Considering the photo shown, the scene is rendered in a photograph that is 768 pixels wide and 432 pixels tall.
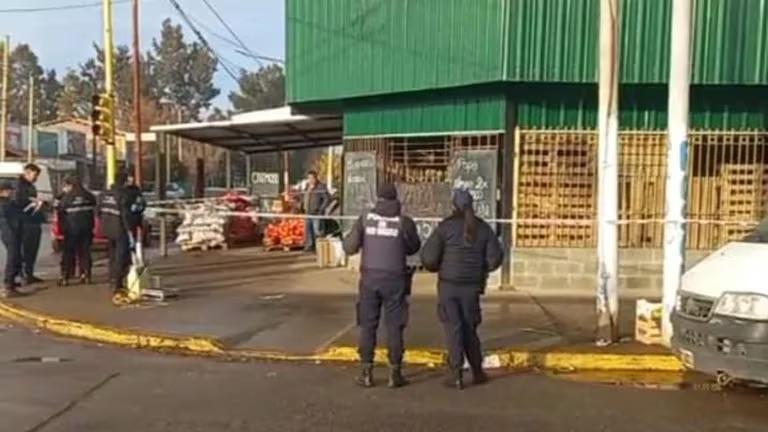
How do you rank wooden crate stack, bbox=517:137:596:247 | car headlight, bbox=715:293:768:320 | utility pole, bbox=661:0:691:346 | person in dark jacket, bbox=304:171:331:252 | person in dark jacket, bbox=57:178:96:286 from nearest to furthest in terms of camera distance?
car headlight, bbox=715:293:768:320 → utility pole, bbox=661:0:691:346 → wooden crate stack, bbox=517:137:596:247 → person in dark jacket, bbox=57:178:96:286 → person in dark jacket, bbox=304:171:331:252

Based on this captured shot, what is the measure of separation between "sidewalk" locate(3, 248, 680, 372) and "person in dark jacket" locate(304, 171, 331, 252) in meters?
4.13

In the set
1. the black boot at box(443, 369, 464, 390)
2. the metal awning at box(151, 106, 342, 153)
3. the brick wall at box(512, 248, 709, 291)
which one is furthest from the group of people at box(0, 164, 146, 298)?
the black boot at box(443, 369, 464, 390)

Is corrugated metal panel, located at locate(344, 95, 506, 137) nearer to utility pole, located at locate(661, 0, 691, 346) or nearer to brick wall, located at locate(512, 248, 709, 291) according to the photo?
brick wall, located at locate(512, 248, 709, 291)

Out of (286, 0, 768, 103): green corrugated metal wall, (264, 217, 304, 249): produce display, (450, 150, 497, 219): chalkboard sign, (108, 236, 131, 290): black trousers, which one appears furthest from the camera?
(264, 217, 304, 249): produce display

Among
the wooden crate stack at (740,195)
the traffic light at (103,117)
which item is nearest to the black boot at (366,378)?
the traffic light at (103,117)

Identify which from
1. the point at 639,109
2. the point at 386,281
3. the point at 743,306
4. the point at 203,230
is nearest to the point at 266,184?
the point at 203,230

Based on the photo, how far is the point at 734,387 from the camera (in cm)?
918

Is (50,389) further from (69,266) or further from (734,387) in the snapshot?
(69,266)

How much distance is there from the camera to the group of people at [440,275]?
901 cm

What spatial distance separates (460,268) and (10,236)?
8872 millimetres

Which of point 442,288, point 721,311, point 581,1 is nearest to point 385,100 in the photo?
point 581,1

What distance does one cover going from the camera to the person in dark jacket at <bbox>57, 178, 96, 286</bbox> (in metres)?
A: 16.0

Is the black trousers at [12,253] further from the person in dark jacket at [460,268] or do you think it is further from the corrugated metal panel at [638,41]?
the person in dark jacket at [460,268]

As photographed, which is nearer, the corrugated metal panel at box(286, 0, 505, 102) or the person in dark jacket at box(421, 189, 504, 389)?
the person in dark jacket at box(421, 189, 504, 389)
